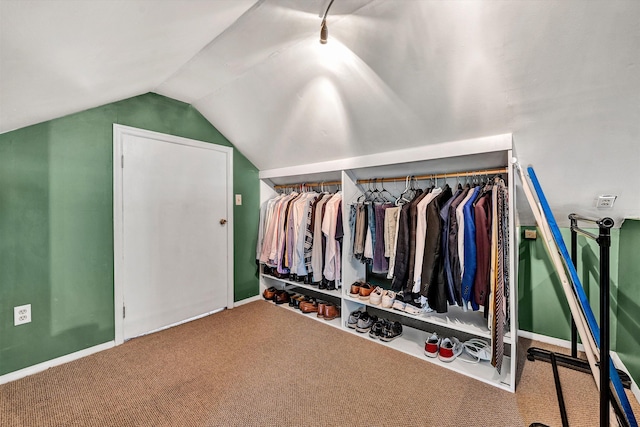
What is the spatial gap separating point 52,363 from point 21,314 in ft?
1.34

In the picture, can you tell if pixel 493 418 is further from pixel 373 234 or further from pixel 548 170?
pixel 548 170

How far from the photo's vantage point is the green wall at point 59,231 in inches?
70.5

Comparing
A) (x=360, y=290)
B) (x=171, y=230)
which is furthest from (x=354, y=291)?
(x=171, y=230)

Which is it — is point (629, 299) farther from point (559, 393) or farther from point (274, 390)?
point (274, 390)

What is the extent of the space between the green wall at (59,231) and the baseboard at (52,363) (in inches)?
1.2

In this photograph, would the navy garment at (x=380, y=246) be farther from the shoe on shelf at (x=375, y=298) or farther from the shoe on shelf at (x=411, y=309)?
the shoe on shelf at (x=411, y=309)

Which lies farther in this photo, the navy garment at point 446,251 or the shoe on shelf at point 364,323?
the shoe on shelf at point 364,323

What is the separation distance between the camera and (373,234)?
238cm

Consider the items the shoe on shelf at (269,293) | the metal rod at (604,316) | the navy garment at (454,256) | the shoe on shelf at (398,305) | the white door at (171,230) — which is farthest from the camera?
the shoe on shelf at (269,293)

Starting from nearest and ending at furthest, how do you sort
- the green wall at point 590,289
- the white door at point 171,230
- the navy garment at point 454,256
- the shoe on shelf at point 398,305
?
the green wall at point 590,289
the navy garment at point 454,256
the shoe on shelf at point 398,305
the white door at point 171,230

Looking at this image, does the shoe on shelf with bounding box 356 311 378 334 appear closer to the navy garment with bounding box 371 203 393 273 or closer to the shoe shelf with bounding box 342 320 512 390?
the shoe shelf with bounding box 342 320 512 390

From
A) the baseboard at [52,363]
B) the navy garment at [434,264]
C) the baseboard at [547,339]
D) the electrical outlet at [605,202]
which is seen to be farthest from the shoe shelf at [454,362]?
the baseboard at [52,363]

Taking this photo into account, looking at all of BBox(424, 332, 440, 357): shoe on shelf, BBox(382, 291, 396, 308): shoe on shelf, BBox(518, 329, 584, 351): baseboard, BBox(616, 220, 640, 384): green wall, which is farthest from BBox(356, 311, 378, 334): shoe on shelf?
BBox(616, 220, 640, 384): green wall

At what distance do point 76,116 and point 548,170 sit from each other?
10.9ft
